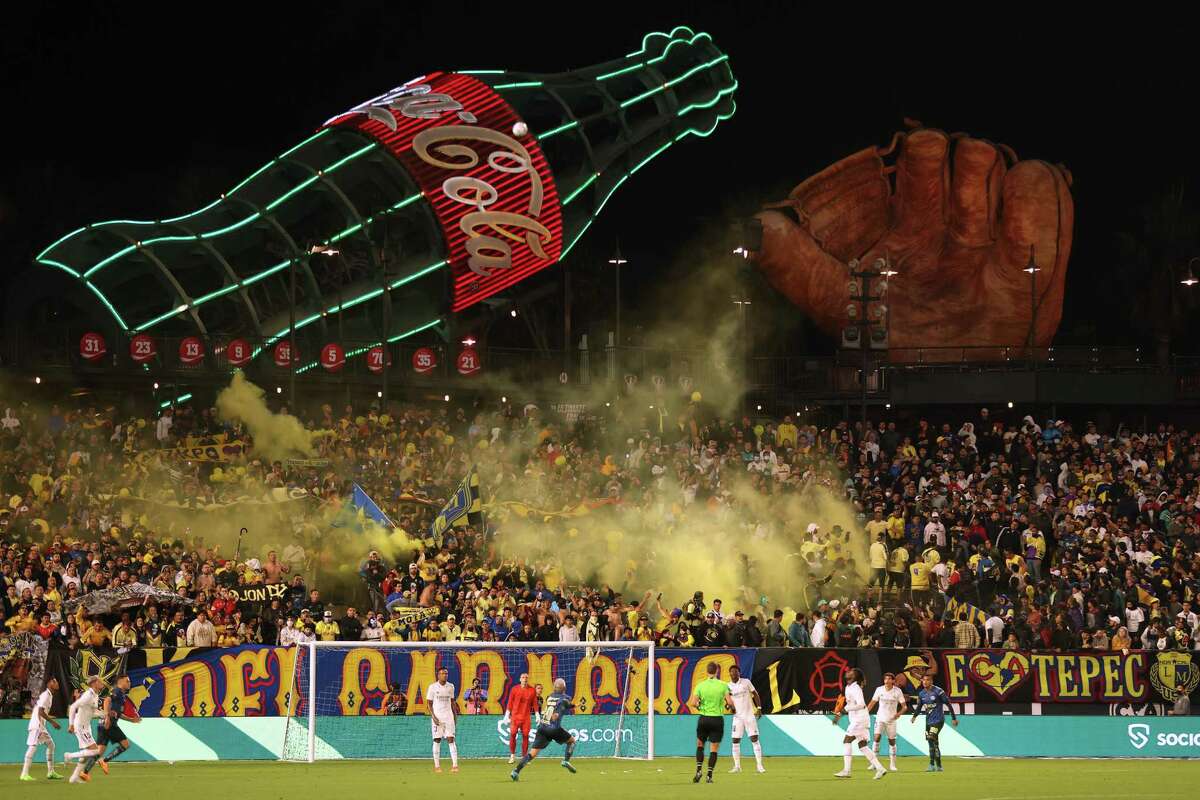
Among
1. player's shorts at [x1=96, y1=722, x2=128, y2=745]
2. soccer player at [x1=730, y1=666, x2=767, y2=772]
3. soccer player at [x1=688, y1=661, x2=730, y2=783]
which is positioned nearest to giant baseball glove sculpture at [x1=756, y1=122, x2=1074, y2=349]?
soccer player at [x1=730, y1=666, x2=767, y2=772]

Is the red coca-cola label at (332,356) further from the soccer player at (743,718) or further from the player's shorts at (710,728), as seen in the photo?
the player's shorts at (710,728)

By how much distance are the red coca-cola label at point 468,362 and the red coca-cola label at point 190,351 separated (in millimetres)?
8553

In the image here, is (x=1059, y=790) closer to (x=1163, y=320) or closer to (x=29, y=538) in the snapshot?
(x=29, y=538)

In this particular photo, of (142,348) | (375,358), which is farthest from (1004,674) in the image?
(142,348)

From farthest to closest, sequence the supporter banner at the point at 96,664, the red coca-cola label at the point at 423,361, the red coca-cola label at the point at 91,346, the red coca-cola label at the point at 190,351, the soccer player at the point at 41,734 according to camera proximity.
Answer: the red coca-cola label at the point at 423,361, the red coca-cola label at the point at 190,351, the red coca-cola label at the point at 91,346, the supporter banner at the point at 96,664, the soccer player at the point at 41,734

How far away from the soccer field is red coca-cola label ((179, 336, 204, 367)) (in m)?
21.1

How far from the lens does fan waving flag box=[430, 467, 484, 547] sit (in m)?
31.8

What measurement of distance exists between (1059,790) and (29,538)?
2042 cm

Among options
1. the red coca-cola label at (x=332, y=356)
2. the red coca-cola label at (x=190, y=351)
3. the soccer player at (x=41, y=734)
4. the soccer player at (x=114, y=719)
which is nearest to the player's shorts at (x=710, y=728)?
the soccer player at (x=114, y=719)

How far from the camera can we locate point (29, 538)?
103ft

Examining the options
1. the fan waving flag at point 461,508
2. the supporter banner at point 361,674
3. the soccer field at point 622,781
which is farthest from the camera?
the fan waving flag at point 461,508

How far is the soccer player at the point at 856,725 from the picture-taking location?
893 inches

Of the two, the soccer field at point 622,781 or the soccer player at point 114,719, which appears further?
the soccer player at point 114,719

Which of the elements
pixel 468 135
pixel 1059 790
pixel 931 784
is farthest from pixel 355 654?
pixel 468 135
